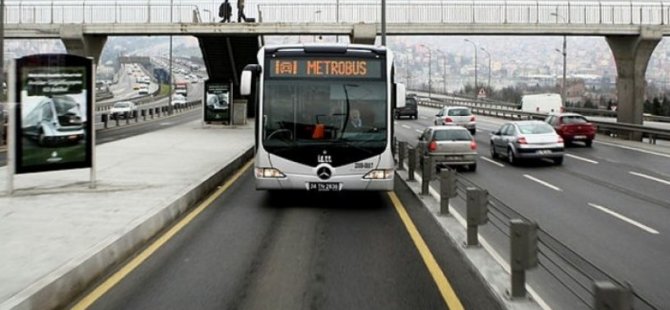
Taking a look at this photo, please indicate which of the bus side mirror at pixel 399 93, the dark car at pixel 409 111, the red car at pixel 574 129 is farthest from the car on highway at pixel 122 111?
the bus side mirror at pixel 399 93

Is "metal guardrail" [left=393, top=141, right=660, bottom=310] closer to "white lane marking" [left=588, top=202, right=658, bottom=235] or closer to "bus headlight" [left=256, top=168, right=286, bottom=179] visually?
"white lane marking" [left=588, top=202, right=658, bottom=235]

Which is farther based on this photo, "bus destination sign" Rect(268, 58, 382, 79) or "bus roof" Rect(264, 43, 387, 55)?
"bus roof" Rect(264, 43, 387, 55)

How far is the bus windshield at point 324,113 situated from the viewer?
13.7 meters

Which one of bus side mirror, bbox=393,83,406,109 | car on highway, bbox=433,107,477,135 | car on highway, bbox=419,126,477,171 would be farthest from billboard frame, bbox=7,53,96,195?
car on highway, bbox=433,107,477,135

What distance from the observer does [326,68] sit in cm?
1392

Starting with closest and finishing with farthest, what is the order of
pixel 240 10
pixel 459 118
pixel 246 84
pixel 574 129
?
pixel 246 84 < pixel 574 129 < pixel 240 10 < pixel 459 118

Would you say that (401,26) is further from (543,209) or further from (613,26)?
(543,209)

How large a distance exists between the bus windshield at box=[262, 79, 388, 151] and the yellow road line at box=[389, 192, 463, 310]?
1754 millimetres

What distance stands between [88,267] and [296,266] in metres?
2.48

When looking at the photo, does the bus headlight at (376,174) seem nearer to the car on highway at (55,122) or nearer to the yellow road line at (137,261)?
the yellow road line at (137,261)

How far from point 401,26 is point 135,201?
2903cm

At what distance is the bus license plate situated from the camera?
13.6 meters

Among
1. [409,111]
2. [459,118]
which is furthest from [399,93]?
[409,111]

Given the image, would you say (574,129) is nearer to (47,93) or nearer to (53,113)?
(53,113)
